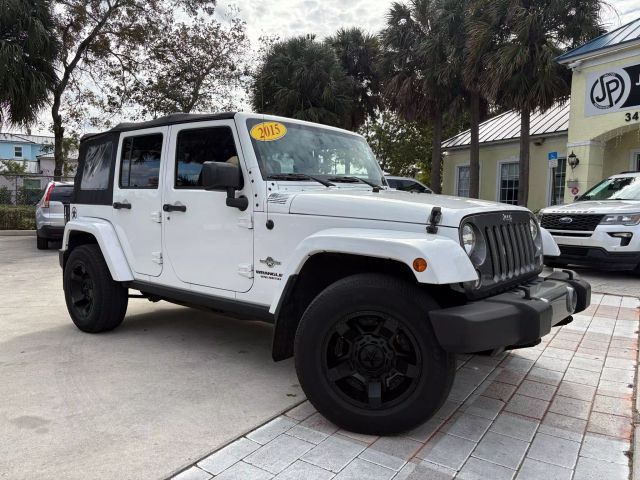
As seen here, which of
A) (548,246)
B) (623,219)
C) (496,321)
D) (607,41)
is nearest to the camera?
(496,321)

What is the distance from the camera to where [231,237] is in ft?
11.9

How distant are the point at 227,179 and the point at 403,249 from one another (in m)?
1.35

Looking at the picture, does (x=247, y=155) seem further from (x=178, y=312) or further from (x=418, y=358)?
(x=178, y=312)

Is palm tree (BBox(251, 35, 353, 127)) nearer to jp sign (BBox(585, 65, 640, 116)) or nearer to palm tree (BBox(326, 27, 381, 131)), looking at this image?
palm tree (BBox(326, 27, 381, 131))

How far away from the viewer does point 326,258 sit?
3.13 metres

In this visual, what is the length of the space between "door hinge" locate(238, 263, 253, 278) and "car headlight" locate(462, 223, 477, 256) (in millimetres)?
1485

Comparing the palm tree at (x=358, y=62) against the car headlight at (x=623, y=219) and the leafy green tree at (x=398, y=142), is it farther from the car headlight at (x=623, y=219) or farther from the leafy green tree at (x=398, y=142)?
the car headlight at (x=623, y=219)

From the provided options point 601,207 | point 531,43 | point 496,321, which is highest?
point 531,43

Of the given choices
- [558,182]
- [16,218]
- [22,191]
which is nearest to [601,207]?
[558,182]

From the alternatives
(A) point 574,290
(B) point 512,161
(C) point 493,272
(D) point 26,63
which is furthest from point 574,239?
(D) point 26,63

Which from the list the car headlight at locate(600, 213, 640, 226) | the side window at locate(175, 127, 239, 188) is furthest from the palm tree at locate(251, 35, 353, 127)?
the side window at locate(175, 127, 239, 188)

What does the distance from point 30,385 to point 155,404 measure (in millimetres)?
1031

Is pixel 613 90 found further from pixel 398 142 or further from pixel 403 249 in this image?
pixel 398 142

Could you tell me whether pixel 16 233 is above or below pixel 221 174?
below
